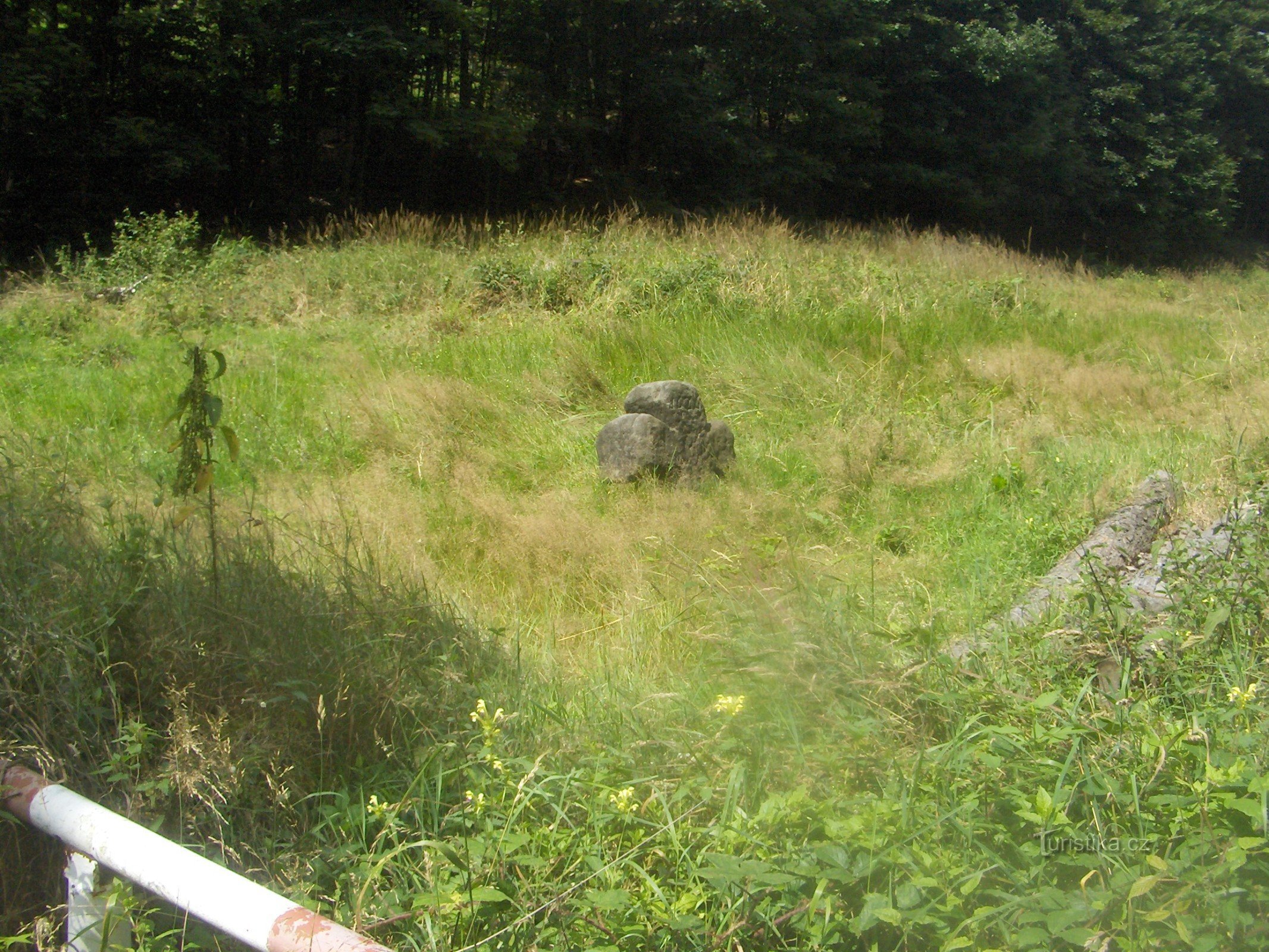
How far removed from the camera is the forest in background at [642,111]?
13.6m

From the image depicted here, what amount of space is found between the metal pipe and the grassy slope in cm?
188

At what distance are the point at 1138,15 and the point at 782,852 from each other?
28582mm

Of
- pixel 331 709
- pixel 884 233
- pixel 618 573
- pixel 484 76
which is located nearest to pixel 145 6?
pixel 484 76

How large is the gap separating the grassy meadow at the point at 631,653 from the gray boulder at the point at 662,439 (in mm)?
150

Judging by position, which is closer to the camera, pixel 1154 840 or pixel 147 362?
pixel 1154 840

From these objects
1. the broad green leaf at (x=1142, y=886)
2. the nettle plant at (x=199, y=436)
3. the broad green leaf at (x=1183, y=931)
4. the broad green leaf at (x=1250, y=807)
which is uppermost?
the nettle plant at (x=199, y=436)

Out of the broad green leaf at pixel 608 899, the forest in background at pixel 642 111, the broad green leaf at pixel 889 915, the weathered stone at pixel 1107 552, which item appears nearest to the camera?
the broad green leaf at pixel 889 915

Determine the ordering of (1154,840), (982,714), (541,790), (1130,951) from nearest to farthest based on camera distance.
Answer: (1130,951) < (1154,840) < (541,790) < (982,714)

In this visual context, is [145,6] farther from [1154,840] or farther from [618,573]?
[1154,840]

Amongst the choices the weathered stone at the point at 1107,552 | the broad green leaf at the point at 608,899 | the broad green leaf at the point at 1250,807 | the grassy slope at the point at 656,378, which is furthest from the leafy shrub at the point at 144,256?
the broad green leaf at the point at 1250,807

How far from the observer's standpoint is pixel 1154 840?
2.24m

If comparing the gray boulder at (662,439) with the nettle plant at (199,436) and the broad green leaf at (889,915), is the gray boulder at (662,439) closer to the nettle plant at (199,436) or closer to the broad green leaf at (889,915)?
the nettle plant at (199,436)

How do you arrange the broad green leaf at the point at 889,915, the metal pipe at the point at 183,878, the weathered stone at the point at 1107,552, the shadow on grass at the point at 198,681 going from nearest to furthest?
the metal pipe at the point at 183,878 → the broad green leaf at the point at 889,915 → the shadow on grass at the point at 198,681 → the weathered stone at the point at 1107,552

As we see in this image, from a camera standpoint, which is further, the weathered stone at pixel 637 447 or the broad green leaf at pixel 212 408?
the weathered stone at pixel 637 447
